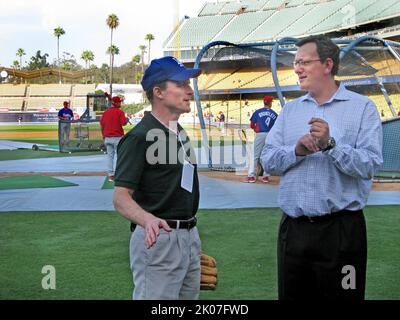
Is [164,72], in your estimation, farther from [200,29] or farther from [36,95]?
[36,95]

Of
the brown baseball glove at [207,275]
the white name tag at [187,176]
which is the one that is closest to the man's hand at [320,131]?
the white name tag at [187,176]

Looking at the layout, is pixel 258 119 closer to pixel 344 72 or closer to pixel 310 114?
pixel 344 72

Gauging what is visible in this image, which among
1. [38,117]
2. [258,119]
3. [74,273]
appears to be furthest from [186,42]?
[74,273]

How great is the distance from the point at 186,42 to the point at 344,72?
55.4m

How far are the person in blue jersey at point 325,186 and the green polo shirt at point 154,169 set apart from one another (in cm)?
55

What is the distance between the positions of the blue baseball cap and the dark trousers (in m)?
1.01

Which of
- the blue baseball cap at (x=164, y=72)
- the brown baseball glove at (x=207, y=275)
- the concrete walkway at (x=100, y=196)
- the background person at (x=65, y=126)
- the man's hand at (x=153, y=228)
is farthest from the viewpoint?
the background person at (x=65, y=126)

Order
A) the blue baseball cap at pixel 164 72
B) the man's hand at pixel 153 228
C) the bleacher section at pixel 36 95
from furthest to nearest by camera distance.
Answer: the bleacher section at pixel 36 95, the blue baseball cap at pixel 164 72, the man's hand at pixel 153 228

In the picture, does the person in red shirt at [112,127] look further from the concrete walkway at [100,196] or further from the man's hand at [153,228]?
the man's hand at [153,228]

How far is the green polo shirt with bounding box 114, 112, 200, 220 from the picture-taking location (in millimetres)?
2982

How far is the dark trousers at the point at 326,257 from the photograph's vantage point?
318 cm

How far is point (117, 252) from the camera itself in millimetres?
6684

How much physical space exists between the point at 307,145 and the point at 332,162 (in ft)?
0.84

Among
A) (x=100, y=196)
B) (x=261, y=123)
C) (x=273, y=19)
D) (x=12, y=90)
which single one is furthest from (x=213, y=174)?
(x=12, y=90)
